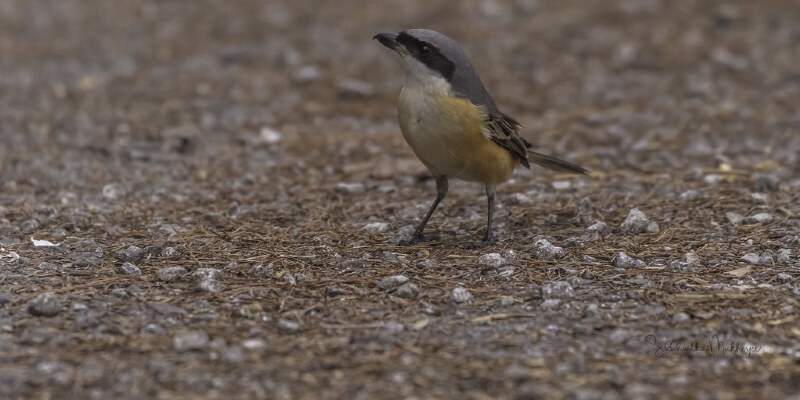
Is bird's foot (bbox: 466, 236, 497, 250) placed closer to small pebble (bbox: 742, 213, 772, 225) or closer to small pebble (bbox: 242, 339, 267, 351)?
small pebble (bbox: 742, 213, 772, 225)

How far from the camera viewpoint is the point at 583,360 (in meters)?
4.32

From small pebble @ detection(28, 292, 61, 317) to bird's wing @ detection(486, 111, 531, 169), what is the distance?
9.72ft

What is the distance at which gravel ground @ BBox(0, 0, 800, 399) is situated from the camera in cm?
430

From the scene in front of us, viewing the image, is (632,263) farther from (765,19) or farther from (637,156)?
(765,19)

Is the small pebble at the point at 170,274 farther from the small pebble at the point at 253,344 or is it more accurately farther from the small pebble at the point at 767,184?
the small pebble at the point at 767,184

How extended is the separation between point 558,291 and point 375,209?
7.82 feet

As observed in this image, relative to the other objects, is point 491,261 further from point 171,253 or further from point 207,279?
point 171,253

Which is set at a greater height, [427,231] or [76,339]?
[427,231]

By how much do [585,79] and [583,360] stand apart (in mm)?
6961

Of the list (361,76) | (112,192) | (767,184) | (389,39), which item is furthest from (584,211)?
(361,76)

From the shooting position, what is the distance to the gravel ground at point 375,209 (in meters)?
4.30

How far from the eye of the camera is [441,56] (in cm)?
617

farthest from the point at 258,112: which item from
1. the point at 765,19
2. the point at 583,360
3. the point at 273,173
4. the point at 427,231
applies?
the point at 765,19

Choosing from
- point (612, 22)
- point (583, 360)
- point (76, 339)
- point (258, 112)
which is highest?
point (612, 22)
